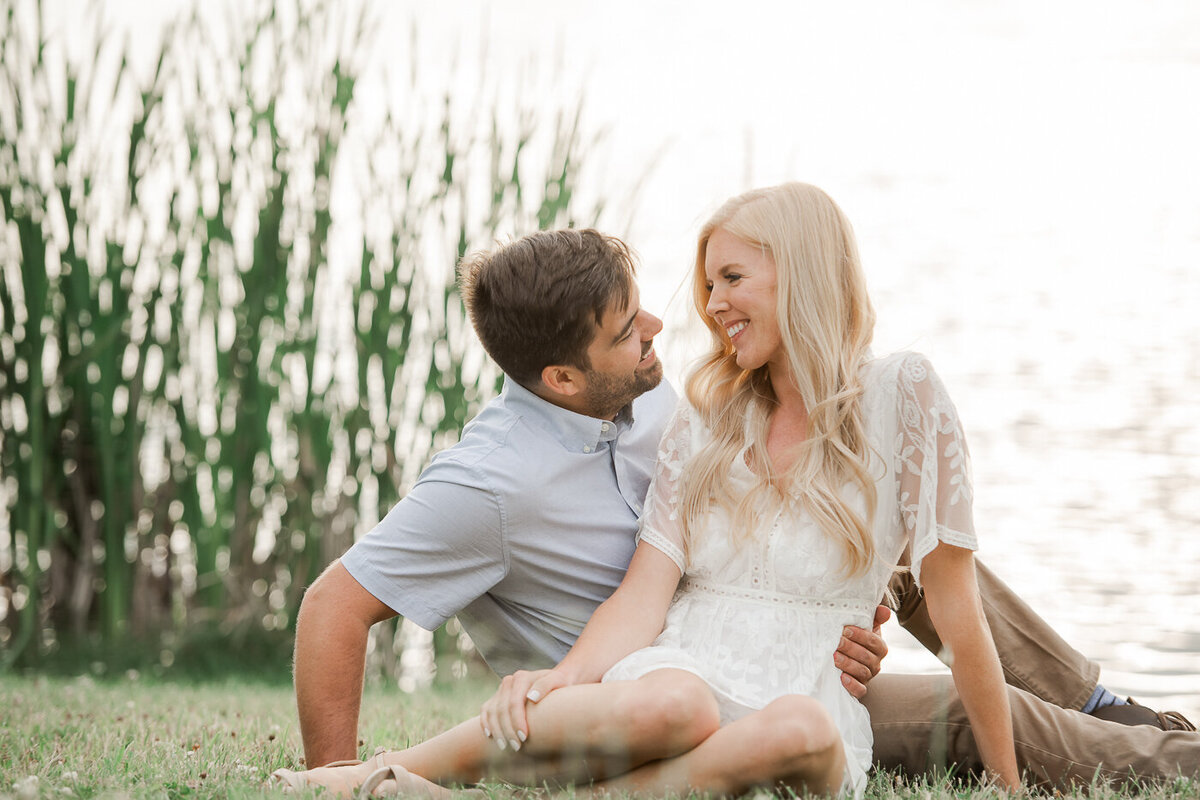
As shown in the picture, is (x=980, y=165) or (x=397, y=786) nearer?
(x=397, y=786)

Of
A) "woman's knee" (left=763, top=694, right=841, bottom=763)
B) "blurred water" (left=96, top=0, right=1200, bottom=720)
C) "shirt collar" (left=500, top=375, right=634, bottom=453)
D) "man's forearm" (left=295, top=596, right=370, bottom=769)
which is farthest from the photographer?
"blurred water" (left=96, top=0, right=1200, bottom=720)

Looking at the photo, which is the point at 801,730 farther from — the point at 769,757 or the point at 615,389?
the point at 615,389

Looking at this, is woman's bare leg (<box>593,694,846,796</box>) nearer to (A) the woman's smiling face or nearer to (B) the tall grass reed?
(A) the woman's smiling face

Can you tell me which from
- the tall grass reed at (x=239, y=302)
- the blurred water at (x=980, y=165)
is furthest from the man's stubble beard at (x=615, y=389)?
the tall grass reed at (x=239, y=302)

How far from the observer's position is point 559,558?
203cm

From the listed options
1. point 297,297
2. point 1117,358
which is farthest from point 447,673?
point 1117,358

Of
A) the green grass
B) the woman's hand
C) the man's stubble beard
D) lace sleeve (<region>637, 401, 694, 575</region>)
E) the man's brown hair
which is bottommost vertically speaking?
the green grass

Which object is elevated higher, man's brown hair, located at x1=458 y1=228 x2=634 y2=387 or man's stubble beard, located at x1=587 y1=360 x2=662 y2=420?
man's brown hair, located at x1=458 y1=228 x2=634 y2=387

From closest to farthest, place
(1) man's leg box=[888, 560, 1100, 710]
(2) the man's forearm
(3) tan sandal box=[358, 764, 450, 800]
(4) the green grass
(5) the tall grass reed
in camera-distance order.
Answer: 1. (3) tan sandal box=[358, 764, 450, 800]
2. (4) the green grass
3. (2) the man's forearm
4. (1) man's leg box=[888, 560, 1100, 710]
5. (5) the tall grass reed

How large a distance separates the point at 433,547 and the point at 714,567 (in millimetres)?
467

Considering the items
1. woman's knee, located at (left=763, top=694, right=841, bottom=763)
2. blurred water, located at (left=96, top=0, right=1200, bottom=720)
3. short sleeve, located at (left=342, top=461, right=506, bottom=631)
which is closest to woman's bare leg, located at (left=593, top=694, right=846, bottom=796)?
woman's knee, located at (left=763, top=694, right=841, bottom=763)

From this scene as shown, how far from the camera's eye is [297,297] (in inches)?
159

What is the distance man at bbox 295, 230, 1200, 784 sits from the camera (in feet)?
6.45

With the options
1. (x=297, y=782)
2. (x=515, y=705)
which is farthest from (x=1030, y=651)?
(x=297, y=782)
